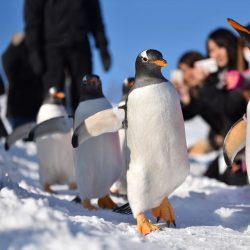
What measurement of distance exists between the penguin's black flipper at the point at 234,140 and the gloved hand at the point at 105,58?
3.49 meters

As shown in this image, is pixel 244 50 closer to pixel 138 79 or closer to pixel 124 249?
pixel 138 79

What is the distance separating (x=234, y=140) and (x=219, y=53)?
266cm

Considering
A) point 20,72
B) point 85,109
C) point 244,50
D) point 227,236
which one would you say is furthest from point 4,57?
point 227,236

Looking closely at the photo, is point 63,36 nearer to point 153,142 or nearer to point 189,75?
point 189,75

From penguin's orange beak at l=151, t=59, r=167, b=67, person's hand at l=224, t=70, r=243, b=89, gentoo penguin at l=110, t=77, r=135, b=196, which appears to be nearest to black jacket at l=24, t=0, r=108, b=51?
gentoo penguin at l=110, t=77, r=135, b=196

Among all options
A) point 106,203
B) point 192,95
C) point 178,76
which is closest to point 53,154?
point 106,203

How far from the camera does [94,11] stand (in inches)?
229

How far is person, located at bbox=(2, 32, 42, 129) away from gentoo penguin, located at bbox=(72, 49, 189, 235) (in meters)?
4.97

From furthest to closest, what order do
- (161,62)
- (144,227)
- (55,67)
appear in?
(55,67), (161,62), (144,227)

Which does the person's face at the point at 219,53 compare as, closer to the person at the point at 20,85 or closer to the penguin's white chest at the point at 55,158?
the penguin's white chest at the point at 55,158

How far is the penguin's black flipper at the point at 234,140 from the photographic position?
258 cm

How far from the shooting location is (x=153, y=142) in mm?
2383

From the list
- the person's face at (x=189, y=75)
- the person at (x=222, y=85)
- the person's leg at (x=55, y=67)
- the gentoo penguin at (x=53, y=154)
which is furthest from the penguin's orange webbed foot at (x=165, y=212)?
the person's leg at (x=55, y=67)

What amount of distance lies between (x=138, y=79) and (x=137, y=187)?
0.50 m
